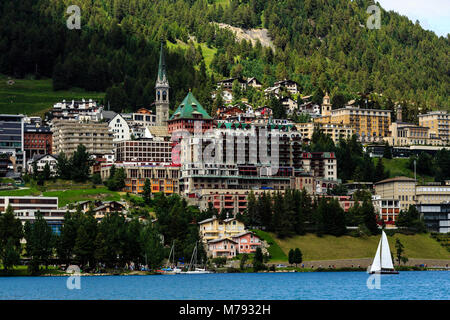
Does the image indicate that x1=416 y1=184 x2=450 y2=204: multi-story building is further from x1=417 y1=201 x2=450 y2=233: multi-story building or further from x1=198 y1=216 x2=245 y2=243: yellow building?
x1=198 y1=216 x2=245 y2=243: yellow building

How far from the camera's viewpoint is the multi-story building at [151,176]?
18200cm

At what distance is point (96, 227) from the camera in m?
130

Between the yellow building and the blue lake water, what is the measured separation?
3676 cm

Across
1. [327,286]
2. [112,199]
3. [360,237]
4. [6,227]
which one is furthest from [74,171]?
[327,286]

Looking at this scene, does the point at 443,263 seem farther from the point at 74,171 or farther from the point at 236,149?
the point at 74,171

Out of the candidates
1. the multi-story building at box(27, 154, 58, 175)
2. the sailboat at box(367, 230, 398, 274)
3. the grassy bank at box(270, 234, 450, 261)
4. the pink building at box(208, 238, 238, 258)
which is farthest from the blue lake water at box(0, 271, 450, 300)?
the multi-story building at box(27, 154, 58, 175)

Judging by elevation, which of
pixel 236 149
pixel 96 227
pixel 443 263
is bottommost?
pixel 443 263

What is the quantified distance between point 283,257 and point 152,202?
35.9 m

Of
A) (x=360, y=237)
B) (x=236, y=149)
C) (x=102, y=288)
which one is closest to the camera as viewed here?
(x=102, y=288)

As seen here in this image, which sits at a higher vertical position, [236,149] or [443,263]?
[236,149]

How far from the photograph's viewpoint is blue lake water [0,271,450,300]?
82188mm

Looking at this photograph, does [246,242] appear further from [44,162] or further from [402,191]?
[44,162]

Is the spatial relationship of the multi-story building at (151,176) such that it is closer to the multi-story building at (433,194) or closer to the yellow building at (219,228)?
the yellow building at (219,228)

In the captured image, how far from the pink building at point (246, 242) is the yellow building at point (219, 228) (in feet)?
12.8
